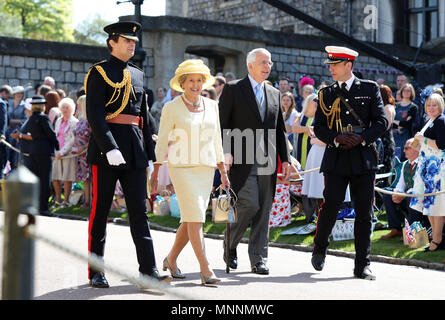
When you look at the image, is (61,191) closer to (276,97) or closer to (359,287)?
(276,97)

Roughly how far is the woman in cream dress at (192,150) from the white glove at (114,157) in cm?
60

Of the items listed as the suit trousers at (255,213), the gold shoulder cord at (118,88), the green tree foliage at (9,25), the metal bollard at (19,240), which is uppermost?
the green tree foliage at (9,25)

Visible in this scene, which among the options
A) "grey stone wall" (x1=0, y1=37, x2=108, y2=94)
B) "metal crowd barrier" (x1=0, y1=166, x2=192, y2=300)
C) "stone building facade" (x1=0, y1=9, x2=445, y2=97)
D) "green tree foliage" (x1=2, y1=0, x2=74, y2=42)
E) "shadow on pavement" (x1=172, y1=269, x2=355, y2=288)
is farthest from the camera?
"green tree foliage" (x1=2, y1=0, x2=74, y2=42)

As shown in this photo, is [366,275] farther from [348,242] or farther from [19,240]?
[19,240]

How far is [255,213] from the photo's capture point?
8.31 meters

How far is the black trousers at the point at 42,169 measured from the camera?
46.9 feet

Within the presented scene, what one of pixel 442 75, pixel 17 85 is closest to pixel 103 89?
pixel 17 85

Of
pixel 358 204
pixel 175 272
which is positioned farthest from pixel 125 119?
pixel 358 204

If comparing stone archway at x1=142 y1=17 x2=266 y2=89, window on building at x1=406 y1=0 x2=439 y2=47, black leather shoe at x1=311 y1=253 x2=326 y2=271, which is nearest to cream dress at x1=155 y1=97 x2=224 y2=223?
black leather shoe at x1=311 y1=253 x2=326 y2=271

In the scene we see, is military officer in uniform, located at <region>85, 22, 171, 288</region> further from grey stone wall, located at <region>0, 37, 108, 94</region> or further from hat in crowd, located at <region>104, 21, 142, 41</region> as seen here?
grey stone wall, located at <region>0, 37, 108, 94</region>

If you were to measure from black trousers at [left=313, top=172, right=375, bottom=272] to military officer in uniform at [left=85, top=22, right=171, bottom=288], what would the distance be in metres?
1.86

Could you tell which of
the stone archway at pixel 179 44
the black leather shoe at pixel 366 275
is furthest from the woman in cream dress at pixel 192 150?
the stone archway at pixel 179 44

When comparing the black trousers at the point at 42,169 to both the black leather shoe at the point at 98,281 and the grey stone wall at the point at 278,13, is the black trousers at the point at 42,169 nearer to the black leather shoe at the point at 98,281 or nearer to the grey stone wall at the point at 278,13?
the black leather shoe at the point at 98,281

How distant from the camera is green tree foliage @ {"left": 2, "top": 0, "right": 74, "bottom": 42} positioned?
57884mm
